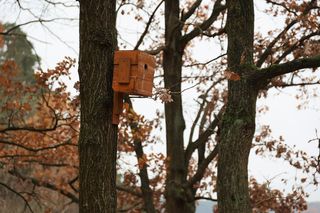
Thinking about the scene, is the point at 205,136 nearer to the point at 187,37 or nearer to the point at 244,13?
the point at 187,37

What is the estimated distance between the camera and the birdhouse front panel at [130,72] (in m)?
3.71

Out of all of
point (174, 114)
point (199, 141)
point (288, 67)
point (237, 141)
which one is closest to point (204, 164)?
point (199, 141)

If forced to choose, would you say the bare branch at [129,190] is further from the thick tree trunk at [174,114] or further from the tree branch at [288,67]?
the tree branch at [288,67]

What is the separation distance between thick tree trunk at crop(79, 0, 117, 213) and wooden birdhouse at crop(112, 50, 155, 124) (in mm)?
67

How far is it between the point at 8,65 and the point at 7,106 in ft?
Answer: 2.39

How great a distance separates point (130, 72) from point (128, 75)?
4 centimetres

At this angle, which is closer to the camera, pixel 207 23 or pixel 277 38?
pixel 277 38

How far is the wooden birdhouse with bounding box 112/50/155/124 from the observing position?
12.2ft

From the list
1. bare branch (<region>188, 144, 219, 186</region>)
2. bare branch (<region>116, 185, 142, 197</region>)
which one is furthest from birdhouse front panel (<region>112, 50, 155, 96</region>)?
bare branch (<region>116, 185, 142, 197</region>)

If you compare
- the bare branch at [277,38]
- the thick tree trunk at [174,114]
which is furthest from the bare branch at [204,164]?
the bare branch at [277,38]

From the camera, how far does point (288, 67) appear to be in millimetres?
4566

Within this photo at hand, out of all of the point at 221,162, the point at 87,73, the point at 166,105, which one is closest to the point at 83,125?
the point at 87,73

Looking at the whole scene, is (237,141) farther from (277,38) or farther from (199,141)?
(199,141)

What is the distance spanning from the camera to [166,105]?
9.54 metres
